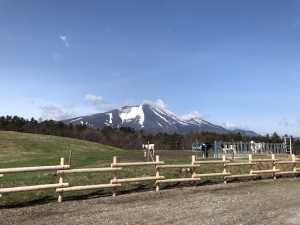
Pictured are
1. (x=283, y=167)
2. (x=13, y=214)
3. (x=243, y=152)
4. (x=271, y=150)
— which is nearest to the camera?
(x=13, y=214)

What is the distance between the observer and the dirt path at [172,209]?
28.1 feet

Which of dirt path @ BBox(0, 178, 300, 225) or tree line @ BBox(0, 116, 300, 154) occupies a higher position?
tree line @ BBox(0, 116, 300, 154)

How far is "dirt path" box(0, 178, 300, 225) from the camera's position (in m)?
8.55

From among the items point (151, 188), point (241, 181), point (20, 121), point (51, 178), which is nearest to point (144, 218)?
point (151, 188)

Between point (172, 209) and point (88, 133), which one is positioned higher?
point (88, 133)

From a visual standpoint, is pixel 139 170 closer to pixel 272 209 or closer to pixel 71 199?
pixel 71 199

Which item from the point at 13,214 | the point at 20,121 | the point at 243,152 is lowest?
the point at 13,214

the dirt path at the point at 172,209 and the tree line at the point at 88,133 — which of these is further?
the tree line at the point at 88,133

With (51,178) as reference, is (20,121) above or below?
above

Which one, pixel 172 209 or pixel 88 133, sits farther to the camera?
pixel 88 133

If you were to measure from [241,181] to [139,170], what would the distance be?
19.4 ft

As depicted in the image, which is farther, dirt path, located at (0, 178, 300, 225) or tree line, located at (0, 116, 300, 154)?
tree line, located at (0, 116, 300, 154)

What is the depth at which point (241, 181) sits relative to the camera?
17766mm

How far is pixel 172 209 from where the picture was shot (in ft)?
32.6
